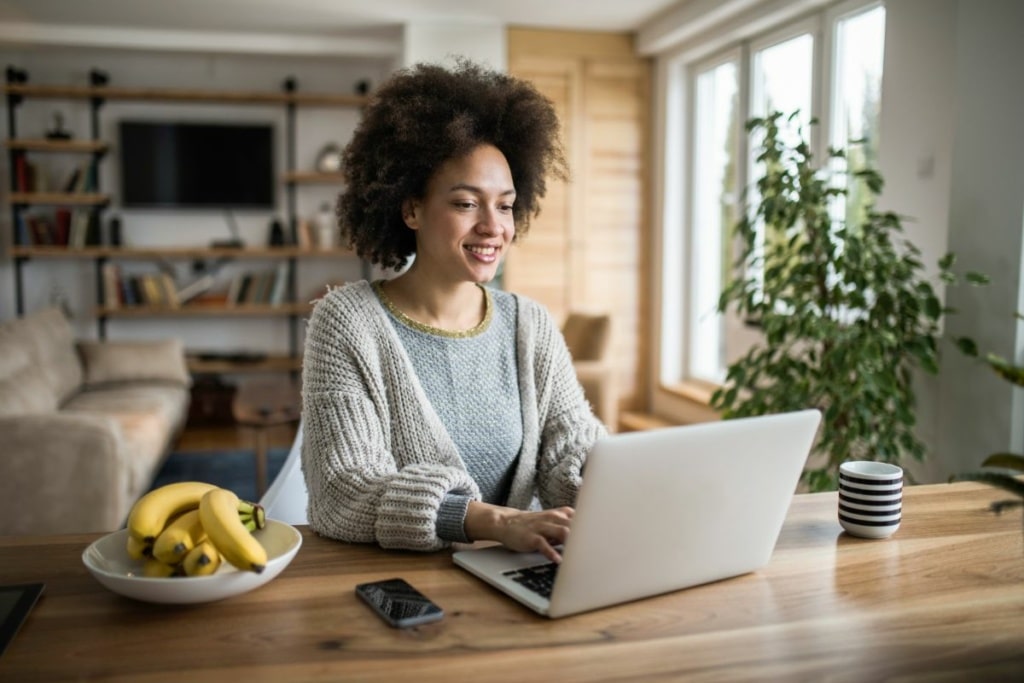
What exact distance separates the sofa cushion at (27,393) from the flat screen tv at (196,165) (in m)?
2.18

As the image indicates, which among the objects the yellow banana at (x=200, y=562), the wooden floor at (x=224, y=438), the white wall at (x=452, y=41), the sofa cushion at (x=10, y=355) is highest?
the white wall at (x=452, y=41)

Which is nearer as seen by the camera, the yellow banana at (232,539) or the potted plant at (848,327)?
the yellow banana at (232,539)

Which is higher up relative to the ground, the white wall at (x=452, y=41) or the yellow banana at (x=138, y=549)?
the white wall at (x=452, y=41)

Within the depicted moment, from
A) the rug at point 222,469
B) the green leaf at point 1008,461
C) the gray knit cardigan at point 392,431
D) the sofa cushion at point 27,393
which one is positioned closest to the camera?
the green leaf at point 1008,461

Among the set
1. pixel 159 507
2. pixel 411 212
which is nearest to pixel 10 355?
pixel 411 212

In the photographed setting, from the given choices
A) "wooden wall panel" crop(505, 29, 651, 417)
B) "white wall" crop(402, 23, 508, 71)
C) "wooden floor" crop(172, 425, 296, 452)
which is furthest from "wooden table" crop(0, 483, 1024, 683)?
"white wall" crop(402, 23, 508, 71)

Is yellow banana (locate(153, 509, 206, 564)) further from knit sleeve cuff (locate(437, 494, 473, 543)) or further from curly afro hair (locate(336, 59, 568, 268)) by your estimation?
curly afro hair (locate(336, 59, 568, 268))

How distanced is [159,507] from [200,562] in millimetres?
111

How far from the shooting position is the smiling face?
5.01 feet

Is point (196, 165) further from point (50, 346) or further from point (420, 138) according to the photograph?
point (420, 138)

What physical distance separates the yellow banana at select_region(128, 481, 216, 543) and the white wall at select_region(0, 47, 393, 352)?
5536mm

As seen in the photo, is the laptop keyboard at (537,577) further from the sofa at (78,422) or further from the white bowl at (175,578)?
the sofa at (78,422)

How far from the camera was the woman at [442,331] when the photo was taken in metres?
1.36

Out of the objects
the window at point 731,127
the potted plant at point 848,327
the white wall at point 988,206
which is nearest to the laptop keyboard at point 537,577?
the potted plant at point 848,327
